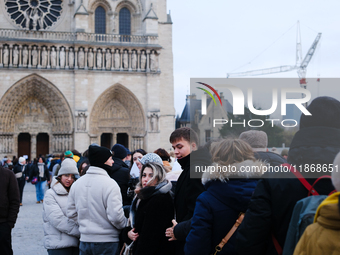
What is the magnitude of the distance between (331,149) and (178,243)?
1.72 metres

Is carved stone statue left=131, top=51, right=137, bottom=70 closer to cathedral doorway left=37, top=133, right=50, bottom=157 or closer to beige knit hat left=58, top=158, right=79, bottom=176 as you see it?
cathedral doorway left=37, top=133, right=50, bottom=157

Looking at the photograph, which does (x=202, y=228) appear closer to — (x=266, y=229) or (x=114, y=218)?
(x=266, y=229)

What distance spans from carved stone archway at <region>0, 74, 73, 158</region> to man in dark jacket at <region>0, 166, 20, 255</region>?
1914 cm

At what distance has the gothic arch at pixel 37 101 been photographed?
76.0 ft

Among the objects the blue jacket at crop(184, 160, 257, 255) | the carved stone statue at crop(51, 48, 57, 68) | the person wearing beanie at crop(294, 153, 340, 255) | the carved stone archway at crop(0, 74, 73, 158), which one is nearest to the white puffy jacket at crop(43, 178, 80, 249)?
the blue jacket at crop(184, 160, 257, 255)

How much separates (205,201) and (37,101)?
23.2 metres

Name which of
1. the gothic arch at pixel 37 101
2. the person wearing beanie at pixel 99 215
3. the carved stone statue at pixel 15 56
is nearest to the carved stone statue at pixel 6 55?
the carved stone statue at pixel 15 56

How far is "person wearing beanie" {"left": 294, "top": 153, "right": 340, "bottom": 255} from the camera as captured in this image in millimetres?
1724

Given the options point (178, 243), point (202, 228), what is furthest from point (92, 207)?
Result: point (202, 228)

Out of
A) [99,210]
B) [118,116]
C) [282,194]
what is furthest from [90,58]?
[282,194]

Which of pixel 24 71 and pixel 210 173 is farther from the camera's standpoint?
pixel 24 71

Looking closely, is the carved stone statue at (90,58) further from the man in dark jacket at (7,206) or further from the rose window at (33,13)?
the man in dark jacket at (7,206)

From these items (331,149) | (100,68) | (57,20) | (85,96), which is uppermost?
(57,20)

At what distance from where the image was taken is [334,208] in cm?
171
